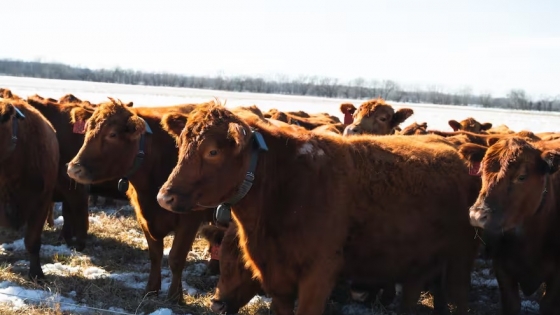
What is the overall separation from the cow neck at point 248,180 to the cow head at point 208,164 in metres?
0.04

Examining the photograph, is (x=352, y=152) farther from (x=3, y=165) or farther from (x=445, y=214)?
(x=3, y=165)

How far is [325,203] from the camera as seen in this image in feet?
15.2

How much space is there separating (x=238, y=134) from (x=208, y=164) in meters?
0.32

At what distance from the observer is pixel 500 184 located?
4941 mm

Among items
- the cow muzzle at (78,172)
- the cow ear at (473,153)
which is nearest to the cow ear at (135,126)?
the cow muzzle at (78,172)

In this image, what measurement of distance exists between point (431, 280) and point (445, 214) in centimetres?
64

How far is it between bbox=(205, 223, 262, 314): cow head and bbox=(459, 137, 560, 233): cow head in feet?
6.61

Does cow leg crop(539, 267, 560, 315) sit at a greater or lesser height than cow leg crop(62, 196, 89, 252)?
greater

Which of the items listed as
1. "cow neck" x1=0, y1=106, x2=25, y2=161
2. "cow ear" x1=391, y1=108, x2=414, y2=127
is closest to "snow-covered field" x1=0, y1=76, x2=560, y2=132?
"cow ear" x1=391, y1=108, x2=414, y2=127

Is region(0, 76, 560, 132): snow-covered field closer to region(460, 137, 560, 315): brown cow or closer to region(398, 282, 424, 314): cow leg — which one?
region(460, 137, 560, 315): brown cow

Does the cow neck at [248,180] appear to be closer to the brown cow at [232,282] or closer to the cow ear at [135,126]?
the brown cow at [232,282]

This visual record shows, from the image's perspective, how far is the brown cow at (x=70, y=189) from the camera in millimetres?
8203

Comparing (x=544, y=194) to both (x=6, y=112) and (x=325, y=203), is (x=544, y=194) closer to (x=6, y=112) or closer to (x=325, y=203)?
(x=325, y=203)

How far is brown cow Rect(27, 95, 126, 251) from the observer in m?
8.20
